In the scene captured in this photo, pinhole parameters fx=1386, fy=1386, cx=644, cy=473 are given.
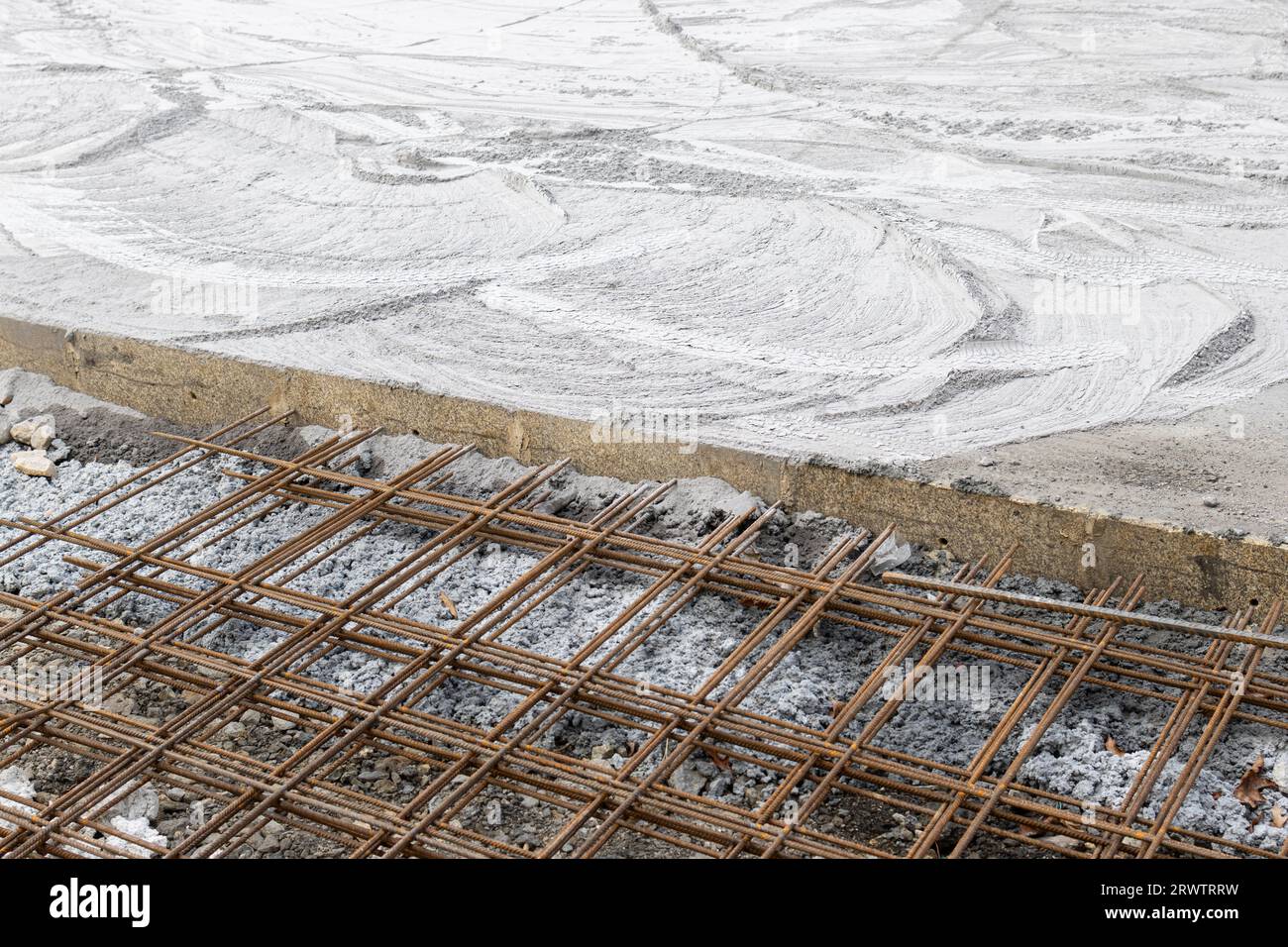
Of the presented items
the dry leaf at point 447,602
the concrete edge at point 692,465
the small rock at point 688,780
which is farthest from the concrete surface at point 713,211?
the small rock at point 688,780

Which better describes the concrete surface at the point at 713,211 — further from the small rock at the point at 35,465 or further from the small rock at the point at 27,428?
the small rock at the point at 35,465

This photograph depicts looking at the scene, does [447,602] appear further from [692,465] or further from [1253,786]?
[1253,786]

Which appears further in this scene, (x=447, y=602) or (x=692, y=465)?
(x=692, y=465)

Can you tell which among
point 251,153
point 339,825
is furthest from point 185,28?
point 339,825

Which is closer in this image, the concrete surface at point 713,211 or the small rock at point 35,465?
the concrete surface at point 713,211

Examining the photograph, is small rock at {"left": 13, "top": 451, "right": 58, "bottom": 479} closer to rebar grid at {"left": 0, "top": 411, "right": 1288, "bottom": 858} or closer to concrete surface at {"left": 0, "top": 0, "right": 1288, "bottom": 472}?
concrete surface at {"left": 0, "top": 0, "right": 1288, "bottom": 472}

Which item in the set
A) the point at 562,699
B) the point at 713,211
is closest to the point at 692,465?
the point at 562,699
